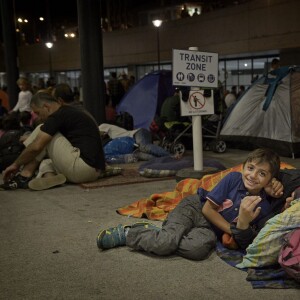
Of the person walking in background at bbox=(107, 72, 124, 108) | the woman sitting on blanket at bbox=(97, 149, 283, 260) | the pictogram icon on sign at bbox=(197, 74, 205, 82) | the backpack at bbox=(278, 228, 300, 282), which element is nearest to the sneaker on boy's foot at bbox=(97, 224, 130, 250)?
the woman sitting on blanket at bbox=(97, 149, 283, 260)

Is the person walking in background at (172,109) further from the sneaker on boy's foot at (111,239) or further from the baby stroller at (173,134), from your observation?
the sneaker on boy's foot at (111,239)

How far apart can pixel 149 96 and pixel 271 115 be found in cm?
387

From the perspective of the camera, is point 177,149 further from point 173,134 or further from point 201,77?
point 201,77

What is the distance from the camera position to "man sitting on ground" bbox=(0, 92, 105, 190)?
613 cm

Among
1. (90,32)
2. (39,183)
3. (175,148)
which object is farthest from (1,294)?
(90,32)

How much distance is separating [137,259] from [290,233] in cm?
116

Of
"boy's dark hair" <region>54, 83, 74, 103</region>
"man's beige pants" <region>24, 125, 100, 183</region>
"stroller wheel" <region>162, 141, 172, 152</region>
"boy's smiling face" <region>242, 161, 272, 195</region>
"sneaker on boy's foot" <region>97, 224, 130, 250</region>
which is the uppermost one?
"boy's dark hair" <region>54, 83, 74, 103</region>

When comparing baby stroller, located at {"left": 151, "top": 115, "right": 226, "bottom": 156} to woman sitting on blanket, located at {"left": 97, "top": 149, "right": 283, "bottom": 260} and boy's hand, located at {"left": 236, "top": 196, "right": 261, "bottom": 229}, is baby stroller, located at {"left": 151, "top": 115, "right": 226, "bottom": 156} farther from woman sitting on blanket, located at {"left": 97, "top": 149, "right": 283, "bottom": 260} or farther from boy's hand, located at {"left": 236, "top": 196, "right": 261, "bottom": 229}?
boy's hand, located at {"left": 236, "top": 196, "right": 261, "bottom": 229}

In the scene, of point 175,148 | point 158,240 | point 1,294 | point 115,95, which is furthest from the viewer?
point 115,95

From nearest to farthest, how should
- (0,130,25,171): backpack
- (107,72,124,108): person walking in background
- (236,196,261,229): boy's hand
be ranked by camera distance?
(236,196,261,229): boy's hand
(0,130,25,171): backpack
(107,72,124,108): person walking in background

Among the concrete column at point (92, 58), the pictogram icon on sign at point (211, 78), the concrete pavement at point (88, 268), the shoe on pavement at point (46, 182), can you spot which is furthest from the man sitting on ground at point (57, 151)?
the concrete column at point (92, 58)

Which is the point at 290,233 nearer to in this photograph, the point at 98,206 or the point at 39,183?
the point at 98,206

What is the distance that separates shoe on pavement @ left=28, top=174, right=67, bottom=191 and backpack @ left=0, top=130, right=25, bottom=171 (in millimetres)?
1227

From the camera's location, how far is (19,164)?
20.3ft
